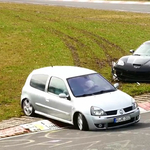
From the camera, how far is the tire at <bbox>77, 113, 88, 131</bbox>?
1423 centimetres

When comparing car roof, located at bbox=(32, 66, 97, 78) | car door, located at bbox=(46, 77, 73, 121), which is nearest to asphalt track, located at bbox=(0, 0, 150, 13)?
car roof, located at bbox=(32, 66, 97, 78)

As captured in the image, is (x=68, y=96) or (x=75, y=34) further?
(x=75, y=34)

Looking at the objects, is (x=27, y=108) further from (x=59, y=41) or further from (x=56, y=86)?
(x=59, y=41)

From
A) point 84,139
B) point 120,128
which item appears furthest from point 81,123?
point 84,139

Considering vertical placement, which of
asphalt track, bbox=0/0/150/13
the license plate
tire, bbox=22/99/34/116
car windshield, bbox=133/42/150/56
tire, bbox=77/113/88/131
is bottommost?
tire, bbox=22/99/34/116

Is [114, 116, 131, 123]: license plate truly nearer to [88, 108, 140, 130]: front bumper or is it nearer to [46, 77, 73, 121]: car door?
[88, 108, 140, 130]: front bumper

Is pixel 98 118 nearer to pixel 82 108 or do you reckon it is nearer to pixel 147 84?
pixel 82 108

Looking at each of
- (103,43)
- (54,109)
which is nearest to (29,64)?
(103,43)

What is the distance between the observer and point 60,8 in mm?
40156

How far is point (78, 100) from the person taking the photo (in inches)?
579

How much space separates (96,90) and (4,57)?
10.8 metres

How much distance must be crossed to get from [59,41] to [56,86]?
12.4 meters

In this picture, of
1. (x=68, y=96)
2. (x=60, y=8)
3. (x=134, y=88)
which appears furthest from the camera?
(x=60, y=8)

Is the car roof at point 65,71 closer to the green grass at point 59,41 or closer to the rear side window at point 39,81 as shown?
the rear side window at point 39,81
